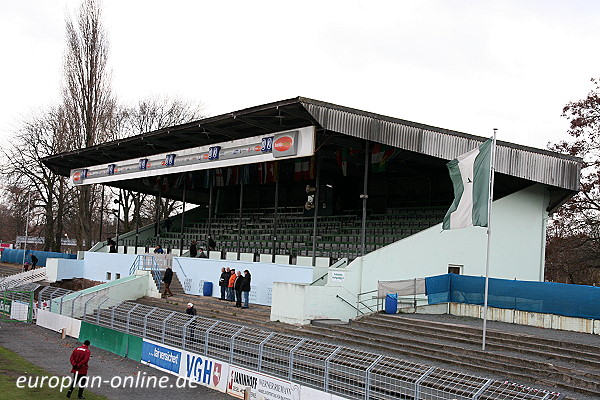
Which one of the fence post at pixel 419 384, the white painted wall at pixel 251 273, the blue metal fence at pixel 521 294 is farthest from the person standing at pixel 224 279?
the fence post at pixel 419 384

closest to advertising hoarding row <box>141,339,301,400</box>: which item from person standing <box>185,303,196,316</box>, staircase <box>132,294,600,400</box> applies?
person standing <box>185,303,196,316</box>

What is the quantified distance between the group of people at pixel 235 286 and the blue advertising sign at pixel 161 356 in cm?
653

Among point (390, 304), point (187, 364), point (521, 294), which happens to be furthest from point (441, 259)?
point (187, 364)

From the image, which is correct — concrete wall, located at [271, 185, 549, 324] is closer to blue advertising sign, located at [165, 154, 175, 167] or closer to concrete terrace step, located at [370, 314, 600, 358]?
concrete terrace step, located at [370, 314, 600, 358]

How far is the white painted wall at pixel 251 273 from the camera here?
25.4 metres

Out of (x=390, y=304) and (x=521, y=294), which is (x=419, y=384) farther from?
(x=390, y=304)

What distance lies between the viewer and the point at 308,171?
107ft

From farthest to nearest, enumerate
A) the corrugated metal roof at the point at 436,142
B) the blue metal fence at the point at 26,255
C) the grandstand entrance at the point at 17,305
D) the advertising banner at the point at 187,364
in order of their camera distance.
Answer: the blue metal fence at the point at 26,255
the grandstand entrance at the point at 17,305
the corrugated metal roof at the point at 436,142
the advertising banner at the point at 187,364

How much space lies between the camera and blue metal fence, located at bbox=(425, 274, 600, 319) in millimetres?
18750

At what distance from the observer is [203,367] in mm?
16750

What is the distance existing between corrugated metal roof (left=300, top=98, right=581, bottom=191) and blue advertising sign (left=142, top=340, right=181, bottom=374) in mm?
9863

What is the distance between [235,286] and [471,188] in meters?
11.6

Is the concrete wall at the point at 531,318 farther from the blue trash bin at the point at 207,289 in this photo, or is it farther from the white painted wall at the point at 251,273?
the blue trash bin at the point at 207,289

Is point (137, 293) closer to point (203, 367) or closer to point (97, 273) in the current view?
point (97, 273)
